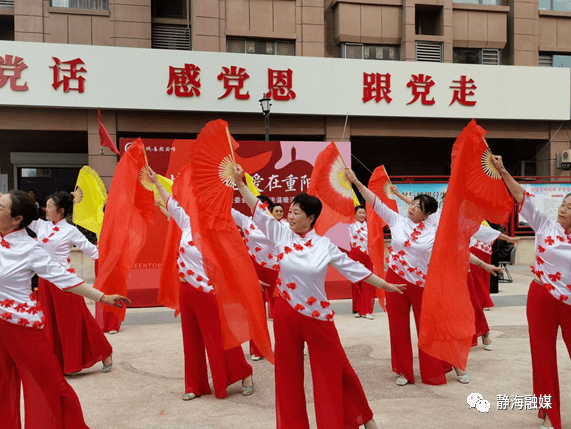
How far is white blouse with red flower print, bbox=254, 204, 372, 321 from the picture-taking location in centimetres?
349

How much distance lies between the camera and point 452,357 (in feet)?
13.9

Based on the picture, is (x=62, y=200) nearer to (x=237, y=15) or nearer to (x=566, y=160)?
(x=237, y=15)

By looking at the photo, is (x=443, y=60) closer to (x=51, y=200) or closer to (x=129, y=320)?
(x=129, y=320)

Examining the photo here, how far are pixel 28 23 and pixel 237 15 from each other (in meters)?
4.90

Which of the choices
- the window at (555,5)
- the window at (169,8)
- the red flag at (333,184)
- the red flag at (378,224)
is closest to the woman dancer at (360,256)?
the red flag at (378,224)

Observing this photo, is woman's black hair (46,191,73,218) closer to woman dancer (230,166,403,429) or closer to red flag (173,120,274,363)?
red flag (173,120,274,363)

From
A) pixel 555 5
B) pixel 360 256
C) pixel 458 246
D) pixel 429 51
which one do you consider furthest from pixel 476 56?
pixel 458 246

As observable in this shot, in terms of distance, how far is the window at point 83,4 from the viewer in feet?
45.8

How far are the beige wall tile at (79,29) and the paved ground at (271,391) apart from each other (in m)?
9.30

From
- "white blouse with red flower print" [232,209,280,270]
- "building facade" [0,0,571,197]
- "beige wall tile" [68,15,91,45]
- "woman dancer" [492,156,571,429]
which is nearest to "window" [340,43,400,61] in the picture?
"building facade" [0,0,571,197]

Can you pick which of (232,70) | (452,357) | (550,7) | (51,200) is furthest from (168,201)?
(550,7)

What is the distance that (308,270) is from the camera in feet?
11.4

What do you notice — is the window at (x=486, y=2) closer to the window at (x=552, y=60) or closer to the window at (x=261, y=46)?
the window at (x=552, y=60)

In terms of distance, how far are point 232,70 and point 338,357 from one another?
34.9ft
